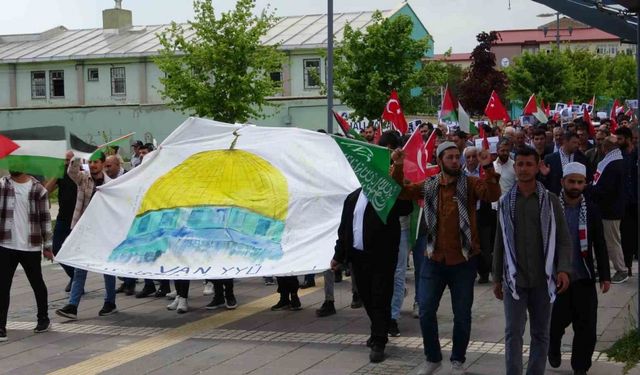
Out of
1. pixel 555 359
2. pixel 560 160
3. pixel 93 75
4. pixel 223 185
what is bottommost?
pixel 555 359

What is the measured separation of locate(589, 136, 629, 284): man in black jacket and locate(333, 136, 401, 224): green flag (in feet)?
16.4

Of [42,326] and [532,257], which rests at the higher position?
[532,257]

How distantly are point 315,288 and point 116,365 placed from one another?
4.53 meters

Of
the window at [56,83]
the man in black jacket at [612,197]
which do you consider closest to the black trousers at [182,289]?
the man in black jacket at [612,197]

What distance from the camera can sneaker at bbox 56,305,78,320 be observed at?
11.3m

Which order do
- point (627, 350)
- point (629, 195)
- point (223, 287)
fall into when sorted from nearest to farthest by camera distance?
point (627, 350)
point (223, 287)
point (629, 195)

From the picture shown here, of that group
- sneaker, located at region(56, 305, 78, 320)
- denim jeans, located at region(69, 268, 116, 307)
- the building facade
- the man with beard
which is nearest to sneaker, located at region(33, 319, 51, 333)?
sneaker, located at region(56, 305, 78, 320)

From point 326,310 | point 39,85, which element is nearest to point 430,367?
point 326,310

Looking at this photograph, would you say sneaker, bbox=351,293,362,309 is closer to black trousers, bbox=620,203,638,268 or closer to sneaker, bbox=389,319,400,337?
sneaker, bbox=389,319,400,337

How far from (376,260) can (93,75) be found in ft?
143

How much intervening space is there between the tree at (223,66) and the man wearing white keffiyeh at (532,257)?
27.4 meters

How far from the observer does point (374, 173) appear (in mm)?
8672

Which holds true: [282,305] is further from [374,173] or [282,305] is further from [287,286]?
[374,173]

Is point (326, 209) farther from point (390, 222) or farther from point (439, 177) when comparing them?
point (439, 177)
